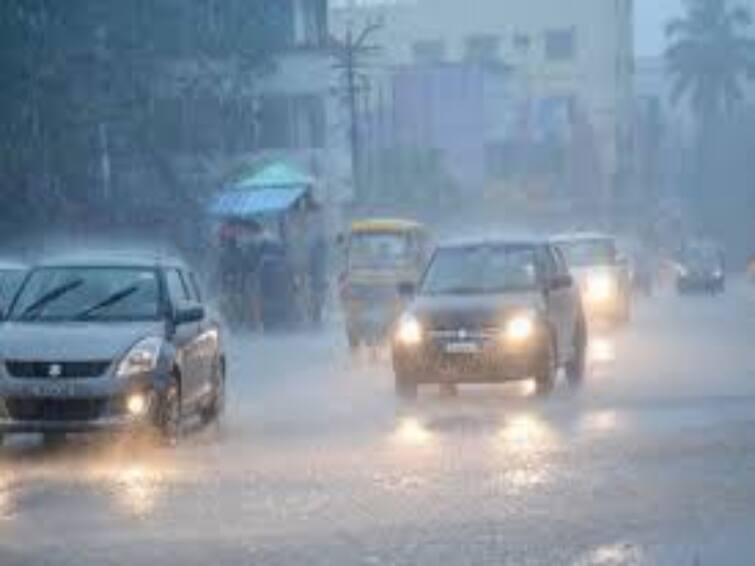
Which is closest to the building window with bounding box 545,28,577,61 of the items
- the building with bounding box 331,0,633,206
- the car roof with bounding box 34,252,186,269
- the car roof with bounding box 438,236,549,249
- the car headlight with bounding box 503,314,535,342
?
the building with bounding box 331,0,633,206

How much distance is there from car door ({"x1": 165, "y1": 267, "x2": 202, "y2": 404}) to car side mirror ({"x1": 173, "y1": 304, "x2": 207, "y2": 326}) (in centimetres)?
5

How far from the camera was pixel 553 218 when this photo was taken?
Answer: 9088 centimetres

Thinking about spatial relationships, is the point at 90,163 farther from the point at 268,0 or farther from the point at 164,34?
the point at 268,0

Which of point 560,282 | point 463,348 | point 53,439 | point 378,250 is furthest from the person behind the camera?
point 378,250

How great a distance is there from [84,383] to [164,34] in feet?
145

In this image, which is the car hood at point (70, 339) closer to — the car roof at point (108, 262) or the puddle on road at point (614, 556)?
the car roof at point (108, 262)

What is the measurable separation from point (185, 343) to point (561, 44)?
290 feet

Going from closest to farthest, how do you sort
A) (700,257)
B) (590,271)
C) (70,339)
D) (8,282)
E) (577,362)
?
(70,339), (8,282), (577,362), (590,271), (700,257)

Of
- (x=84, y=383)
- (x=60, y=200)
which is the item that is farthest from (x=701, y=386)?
(x=60, y=200)

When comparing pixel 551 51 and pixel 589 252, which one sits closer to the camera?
pixel 589 252

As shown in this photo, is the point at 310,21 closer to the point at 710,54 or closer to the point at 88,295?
the point at 88,295

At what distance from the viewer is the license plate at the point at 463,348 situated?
22094 millimetres

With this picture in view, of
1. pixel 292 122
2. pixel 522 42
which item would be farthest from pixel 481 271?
pixel 522 42

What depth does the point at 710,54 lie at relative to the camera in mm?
118250
